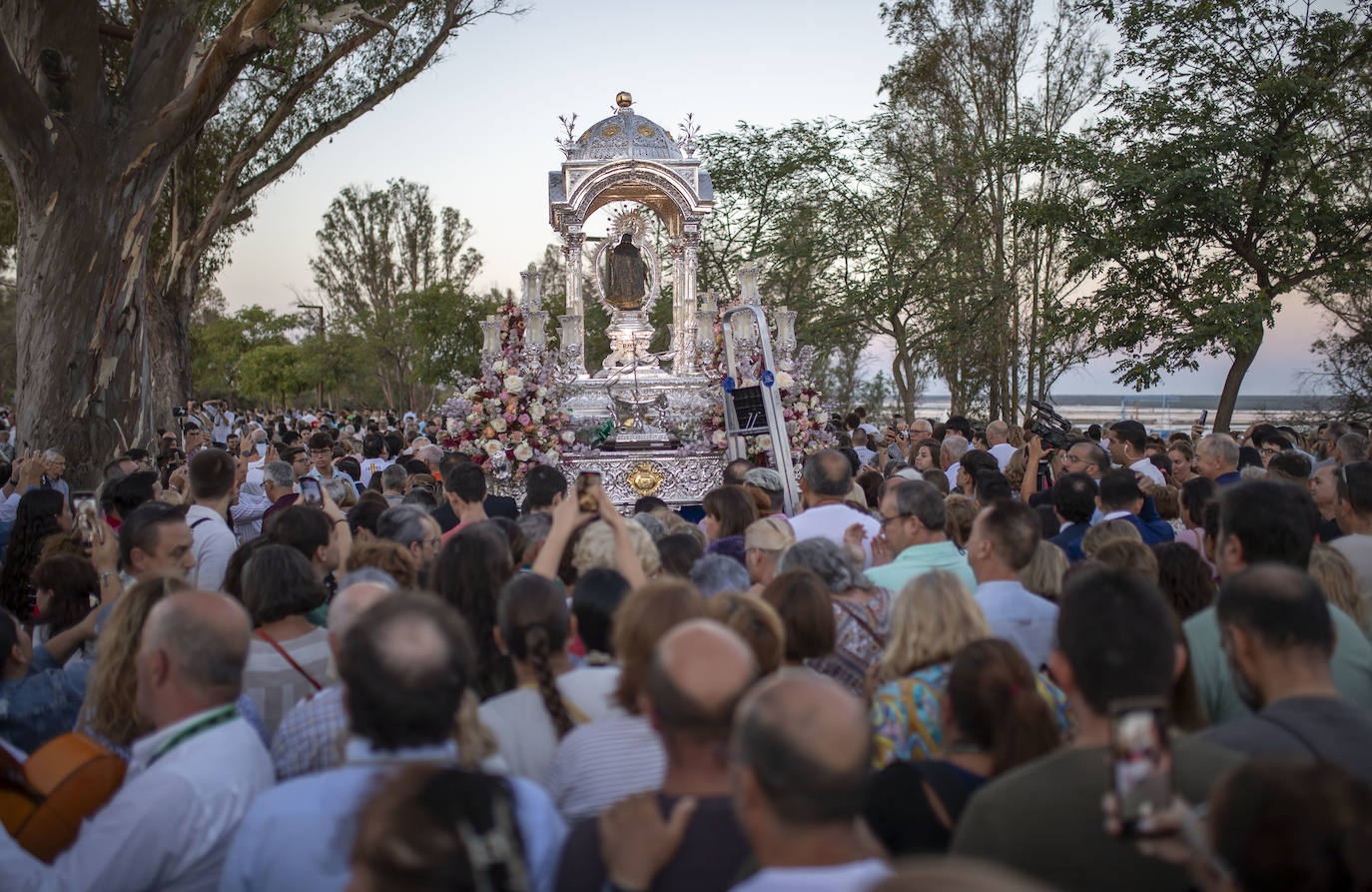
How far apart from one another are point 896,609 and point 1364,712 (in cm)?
147

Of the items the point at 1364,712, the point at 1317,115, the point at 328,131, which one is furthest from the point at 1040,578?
the point at 328,131

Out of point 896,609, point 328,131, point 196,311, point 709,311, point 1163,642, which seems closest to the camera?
point 1163,642

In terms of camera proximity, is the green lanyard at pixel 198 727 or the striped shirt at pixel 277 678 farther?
the striped shirt at pixel 277 678

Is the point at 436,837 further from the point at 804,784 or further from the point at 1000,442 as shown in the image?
the point at 1000,442

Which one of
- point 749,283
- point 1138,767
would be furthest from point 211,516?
point 749,283

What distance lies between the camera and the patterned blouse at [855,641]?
437 cm

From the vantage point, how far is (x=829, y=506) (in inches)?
263

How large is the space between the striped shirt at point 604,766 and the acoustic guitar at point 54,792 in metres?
1.41

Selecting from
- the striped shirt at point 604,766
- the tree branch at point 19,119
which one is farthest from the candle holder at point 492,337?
the striped shirt at point 604,766

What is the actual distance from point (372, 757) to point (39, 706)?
211 cm

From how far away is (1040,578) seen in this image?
17.7 ft

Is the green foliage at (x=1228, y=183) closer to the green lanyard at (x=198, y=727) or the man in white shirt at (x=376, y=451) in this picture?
the man in white shirt at (x=376, y=451)

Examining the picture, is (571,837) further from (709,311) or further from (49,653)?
(709,311)

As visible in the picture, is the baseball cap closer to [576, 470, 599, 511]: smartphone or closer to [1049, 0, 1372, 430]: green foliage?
[576, 470, 599, 511]: smartphone
